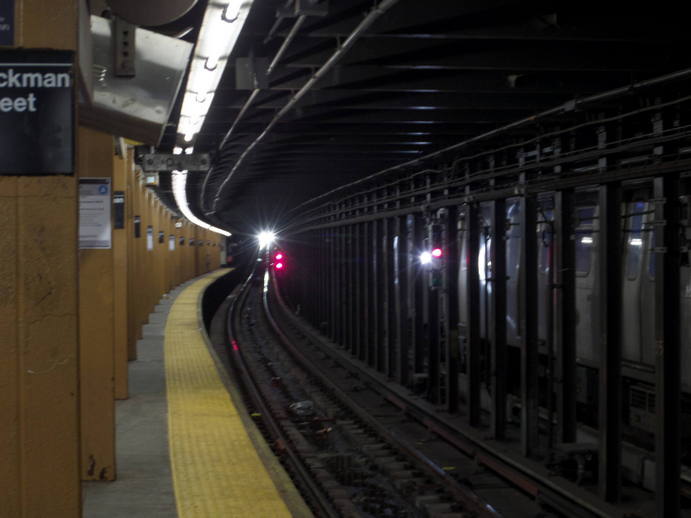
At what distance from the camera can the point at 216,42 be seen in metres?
7.40

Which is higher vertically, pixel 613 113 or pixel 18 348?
pixel 613 113

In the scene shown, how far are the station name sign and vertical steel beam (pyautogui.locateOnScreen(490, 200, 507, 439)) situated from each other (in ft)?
23.2

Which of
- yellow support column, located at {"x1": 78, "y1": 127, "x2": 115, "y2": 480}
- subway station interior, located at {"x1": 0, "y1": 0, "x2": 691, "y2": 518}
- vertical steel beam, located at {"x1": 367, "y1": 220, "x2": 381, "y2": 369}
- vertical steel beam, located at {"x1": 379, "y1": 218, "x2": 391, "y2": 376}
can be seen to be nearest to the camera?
subway station interior, located at {"x1": 0, "y1": 0, "x2": 691, "y2": 518}

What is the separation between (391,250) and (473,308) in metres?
4.60

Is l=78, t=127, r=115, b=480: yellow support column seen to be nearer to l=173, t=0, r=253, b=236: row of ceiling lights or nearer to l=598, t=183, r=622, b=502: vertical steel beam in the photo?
l=173, t=0, r=253, b=236: row of ceiling lights

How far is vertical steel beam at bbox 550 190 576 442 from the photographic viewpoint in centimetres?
905

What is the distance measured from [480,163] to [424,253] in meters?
2.40

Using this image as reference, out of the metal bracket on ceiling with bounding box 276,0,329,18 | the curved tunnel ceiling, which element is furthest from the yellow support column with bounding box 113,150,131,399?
the metal bracket on ceiling with bounding box 276,0,329,18

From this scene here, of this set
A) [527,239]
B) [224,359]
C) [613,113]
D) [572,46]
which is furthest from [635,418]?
[224,359]

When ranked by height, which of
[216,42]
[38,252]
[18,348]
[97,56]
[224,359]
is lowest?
[224,359]

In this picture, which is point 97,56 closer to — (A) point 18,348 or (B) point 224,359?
(A) point 18,348

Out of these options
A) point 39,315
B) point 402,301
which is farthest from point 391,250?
point 39,315

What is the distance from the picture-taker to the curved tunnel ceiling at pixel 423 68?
768cm

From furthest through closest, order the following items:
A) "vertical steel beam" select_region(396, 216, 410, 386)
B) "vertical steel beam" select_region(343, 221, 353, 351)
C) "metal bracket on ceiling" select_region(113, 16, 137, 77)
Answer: "vertical steel beam" select_region(343, 221, 353, 351), "vertical steel beam" select_region(396, 216, 410, 386), "metal bracket on ceiling" select_region(113, 16, 137, 77)
